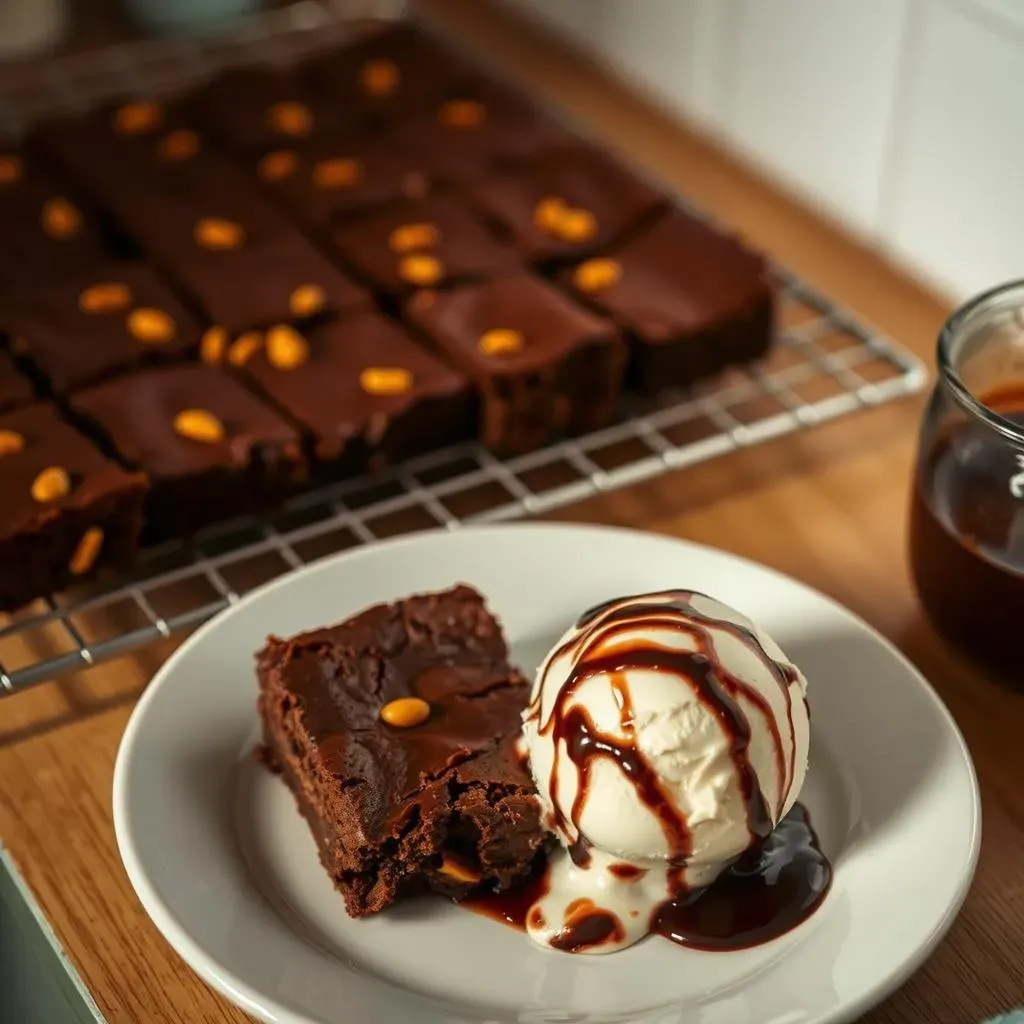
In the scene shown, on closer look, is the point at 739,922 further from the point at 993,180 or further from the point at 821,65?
the point at 821,65

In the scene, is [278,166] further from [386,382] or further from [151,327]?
[386,382]

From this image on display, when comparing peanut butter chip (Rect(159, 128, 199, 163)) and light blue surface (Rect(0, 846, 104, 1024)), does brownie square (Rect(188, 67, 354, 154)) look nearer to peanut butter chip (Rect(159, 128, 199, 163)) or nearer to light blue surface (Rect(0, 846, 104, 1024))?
peanut butter chip (Rect(159, 128, 199, 163))

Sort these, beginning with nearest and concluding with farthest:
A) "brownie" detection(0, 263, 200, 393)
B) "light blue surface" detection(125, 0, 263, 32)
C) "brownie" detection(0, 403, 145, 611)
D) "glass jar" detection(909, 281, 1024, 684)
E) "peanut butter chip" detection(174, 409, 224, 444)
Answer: "glass jar" detection(909, 281, 1024, 684), "brownie" detection(0, 403, 145, 611), "peanut butter chip" detection(174, 409, 224, 444), "brownie" detection(0, 263, 200, 393), "light blue surface" detection(125, 0, 263, 32)

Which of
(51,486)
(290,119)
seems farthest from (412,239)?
(51,486)

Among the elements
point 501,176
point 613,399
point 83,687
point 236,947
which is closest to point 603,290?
point 613,399

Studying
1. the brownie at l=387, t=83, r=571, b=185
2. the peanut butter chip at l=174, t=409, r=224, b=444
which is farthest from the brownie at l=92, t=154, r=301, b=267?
the peanut butter chip at l=174, t=409, r=224, b=444

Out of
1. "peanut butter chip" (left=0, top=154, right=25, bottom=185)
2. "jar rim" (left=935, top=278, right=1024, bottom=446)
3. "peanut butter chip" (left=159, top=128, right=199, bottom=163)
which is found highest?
"jar rim" (left=935, top=278, right=1024, bottom=446)
